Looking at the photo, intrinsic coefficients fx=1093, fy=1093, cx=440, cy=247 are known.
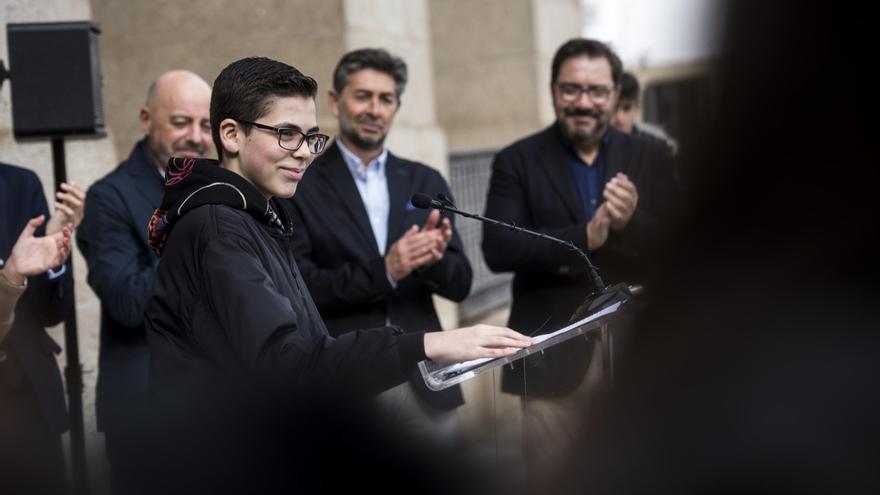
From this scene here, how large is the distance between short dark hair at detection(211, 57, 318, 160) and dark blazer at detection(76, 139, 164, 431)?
1.45 meters

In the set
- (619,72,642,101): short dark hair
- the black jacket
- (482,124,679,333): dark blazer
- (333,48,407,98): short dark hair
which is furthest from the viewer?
(619,72,642,101): short dark hair

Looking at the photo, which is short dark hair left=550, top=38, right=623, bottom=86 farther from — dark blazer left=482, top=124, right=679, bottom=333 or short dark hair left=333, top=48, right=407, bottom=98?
short dark hair left=333, top=48, right=407, bottom=98

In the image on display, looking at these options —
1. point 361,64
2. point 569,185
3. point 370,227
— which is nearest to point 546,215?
point 569,185

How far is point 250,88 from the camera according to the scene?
221cm

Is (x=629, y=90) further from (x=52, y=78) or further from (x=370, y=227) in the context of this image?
(x=52, y=78)

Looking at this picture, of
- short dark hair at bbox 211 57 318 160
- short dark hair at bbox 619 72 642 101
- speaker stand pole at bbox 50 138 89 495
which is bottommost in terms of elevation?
speaker stand pole at bbox 50 138 89 495

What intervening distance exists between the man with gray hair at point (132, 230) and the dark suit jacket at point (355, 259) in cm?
45

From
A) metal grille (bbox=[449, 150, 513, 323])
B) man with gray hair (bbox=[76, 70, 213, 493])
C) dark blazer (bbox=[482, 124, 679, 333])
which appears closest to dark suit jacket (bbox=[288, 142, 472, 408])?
dark blazer (bbox=[482, 124, 679, 333])

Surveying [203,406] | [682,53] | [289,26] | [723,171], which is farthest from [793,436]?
[289,26]

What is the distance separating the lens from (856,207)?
4.34 ft

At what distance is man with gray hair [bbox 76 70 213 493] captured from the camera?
11.7ft

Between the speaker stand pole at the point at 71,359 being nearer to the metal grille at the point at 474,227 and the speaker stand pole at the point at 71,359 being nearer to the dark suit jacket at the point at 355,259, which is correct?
the dark suit jacket at the point at 355,259

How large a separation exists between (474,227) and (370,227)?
4.79 metres

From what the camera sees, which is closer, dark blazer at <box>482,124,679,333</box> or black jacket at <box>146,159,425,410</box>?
black jacket at <box>146,159,425,410</box>
